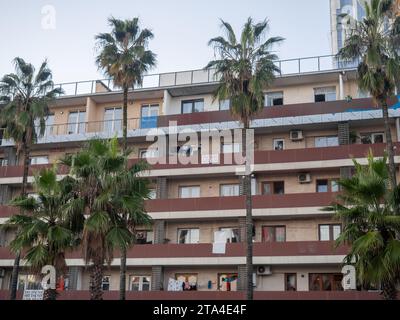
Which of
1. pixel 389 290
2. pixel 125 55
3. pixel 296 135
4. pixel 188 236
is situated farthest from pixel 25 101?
pixel 389 290

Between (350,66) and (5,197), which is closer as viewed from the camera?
(350,66)

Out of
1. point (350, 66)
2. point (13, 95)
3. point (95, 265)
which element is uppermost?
point (350, 66)

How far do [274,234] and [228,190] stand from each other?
426cm

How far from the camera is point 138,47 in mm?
34625

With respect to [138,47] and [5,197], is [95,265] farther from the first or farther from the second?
[5,197]

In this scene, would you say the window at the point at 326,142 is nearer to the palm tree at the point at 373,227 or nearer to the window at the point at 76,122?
the palm tree at the point at 373,227

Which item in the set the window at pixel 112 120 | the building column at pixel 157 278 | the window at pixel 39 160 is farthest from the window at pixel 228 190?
the window at pixel 39 160

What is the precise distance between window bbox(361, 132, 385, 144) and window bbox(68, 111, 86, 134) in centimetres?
1944

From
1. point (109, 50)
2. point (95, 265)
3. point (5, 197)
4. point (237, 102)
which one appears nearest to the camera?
point (95, 265)

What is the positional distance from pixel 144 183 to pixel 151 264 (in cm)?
1238

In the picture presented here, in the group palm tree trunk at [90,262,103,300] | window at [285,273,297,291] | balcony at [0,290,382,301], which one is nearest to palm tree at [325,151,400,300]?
palm tree trunk at [90,262,103,300]

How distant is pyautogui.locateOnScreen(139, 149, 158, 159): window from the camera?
40094 mm

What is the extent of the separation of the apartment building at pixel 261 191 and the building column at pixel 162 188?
7 cm

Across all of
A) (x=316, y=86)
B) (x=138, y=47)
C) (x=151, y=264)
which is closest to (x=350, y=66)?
(x=316, y=86)
